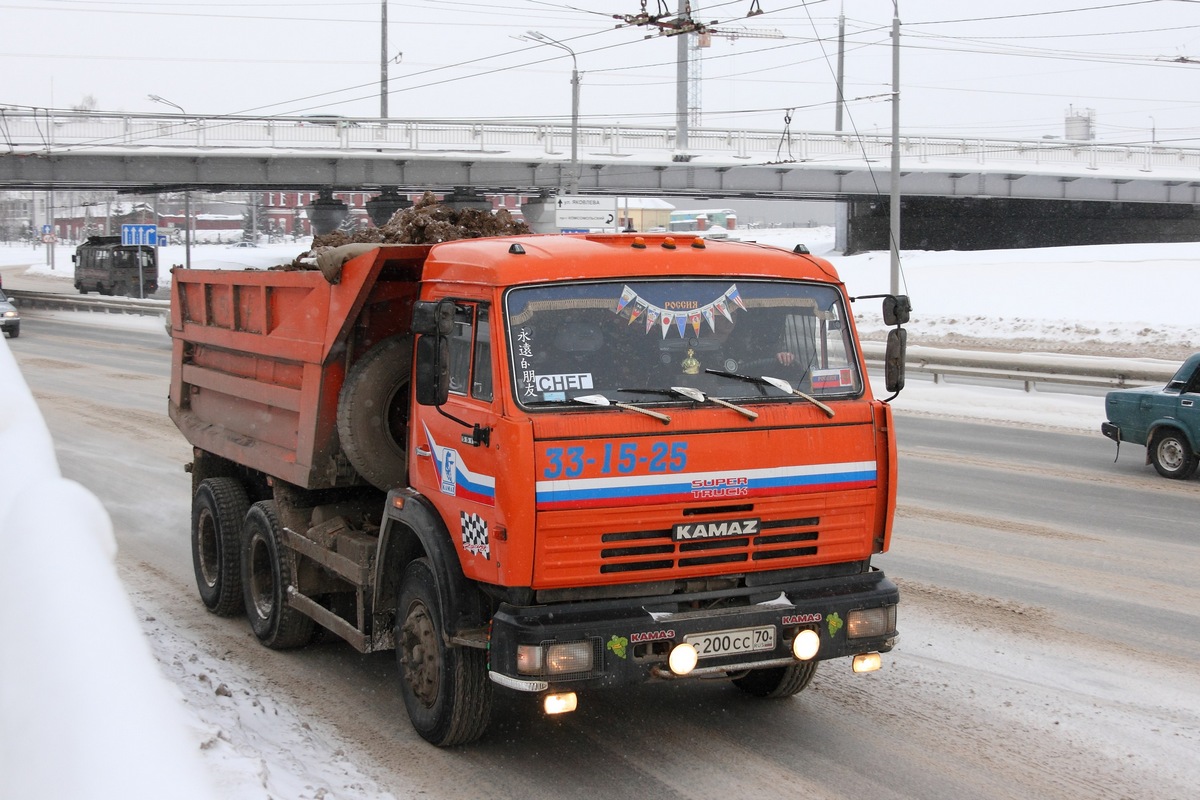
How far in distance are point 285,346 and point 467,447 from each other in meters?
2.32

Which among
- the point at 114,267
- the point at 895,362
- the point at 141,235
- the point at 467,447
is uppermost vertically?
the point at 141,235

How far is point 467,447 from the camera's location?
5.31 m

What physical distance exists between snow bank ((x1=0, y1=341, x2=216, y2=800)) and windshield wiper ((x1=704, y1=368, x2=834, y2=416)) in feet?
12.4

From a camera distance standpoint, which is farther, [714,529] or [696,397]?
[696,397]

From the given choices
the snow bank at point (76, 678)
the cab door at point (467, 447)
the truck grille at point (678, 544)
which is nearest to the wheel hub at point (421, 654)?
the cab door at point (467, 447)

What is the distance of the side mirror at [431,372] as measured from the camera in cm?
544

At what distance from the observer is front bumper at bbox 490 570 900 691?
4.96m

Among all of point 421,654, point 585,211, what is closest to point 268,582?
point 421,654

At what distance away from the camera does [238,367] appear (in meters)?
8.13

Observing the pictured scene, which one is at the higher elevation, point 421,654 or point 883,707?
point 421,654

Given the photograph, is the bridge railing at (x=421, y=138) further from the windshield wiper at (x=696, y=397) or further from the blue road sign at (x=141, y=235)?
the windshield wiper at (x=696, y=397)

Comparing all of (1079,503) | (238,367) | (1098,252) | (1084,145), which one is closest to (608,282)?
(238,367)

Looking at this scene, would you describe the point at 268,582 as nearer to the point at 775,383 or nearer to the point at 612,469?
the point at 612,469

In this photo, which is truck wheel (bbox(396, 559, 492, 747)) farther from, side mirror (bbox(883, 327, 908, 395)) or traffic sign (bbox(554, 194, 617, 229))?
traffic sign (bbox(554, 194, 617, 229))
